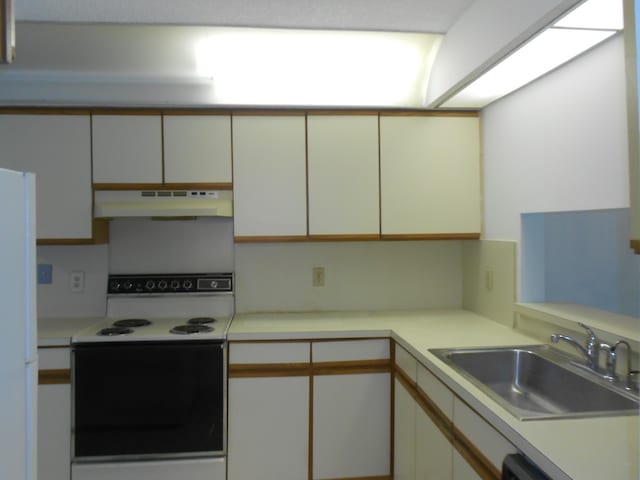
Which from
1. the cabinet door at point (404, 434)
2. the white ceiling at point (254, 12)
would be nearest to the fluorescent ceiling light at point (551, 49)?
the white ceiling at point (254, 12)

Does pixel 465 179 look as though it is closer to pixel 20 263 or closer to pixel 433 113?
pixel 433 113

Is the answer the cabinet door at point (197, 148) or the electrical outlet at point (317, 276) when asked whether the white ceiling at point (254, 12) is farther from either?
the electrical outlet at point (317, 276)

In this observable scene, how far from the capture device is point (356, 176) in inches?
106

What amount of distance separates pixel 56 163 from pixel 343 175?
1.58 metres

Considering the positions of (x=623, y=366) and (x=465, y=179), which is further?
(x=465, y=179)

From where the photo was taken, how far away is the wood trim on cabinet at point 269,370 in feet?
7.96

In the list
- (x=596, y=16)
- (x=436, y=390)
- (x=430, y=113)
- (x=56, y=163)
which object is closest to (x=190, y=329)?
(x=56, y=163)

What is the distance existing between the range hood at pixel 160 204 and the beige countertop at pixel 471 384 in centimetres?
66

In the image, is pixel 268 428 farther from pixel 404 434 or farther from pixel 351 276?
pixel 351 276

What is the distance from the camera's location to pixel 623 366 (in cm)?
162

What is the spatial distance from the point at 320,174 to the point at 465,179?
852 millimetres

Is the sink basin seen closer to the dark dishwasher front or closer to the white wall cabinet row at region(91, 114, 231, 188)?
the dark dishwasher front

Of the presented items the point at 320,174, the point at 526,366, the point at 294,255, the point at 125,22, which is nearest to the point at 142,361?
the point at 294,255

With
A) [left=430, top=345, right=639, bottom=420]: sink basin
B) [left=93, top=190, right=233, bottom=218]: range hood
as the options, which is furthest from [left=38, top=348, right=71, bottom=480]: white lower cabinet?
[left=430, top=345, right=639, bottom=420]: sink basin
